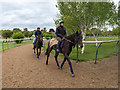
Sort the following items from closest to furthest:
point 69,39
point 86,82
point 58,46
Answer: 1. point 86,82
2. point 69,39
3. point 58,46

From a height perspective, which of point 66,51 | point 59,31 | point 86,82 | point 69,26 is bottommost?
point 86,82

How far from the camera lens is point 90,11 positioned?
41.6 feet

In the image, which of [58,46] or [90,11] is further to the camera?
[90,11]

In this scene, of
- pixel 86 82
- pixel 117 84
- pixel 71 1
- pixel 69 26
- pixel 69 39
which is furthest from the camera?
pixel 69 26

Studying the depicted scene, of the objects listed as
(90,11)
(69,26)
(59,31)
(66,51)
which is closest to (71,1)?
(90,11)

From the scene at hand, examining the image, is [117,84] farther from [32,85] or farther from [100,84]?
[32,85]

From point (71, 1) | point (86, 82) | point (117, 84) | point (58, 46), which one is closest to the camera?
point (117, 84)

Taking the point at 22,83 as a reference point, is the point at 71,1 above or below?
above

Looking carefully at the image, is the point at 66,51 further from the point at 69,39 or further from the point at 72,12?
the point at 72,12

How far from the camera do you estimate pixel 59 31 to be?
5.70 m

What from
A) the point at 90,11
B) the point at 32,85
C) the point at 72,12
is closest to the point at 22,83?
the point at 32,85

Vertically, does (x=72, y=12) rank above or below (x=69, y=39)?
above

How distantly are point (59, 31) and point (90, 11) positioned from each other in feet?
28.9

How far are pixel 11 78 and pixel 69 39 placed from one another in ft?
11.1
